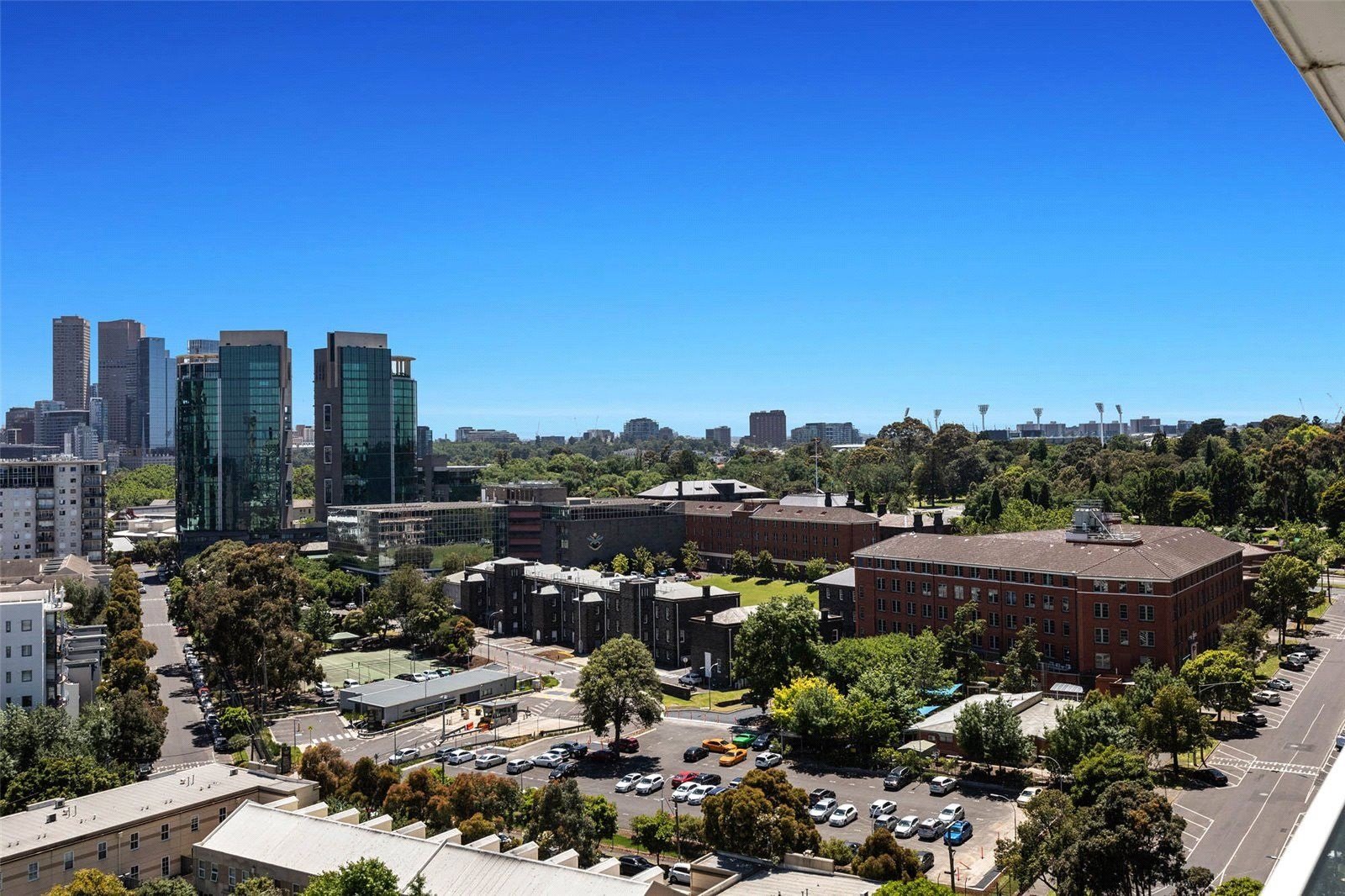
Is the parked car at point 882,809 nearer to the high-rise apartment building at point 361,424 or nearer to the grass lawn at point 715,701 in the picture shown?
the grass lawn at point 715,701

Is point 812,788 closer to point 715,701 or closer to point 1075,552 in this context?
point 715,701

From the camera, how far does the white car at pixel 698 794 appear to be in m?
33.7

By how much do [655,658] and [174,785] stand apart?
92.6 feet

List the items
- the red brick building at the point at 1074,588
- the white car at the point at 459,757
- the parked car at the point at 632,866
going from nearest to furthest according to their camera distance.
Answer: the parked car at the point at 632,866 → the white car at the point at 459,757 → the red brick building at the point at 1074,588

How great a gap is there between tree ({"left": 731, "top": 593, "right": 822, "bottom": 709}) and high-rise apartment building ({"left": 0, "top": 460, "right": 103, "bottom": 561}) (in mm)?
67210

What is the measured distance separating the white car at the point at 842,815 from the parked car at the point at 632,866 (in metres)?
6.17

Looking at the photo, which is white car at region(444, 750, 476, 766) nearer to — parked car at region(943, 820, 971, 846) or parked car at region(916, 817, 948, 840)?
parked car at region(916, 817, 948, 840)

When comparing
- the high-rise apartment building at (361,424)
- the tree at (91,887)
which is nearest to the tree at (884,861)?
the tree at (91,887)

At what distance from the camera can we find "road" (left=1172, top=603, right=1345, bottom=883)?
26797 millimetres

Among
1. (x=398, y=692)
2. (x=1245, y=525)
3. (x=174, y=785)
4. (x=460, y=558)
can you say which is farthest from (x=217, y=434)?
(x=1245, y=525)

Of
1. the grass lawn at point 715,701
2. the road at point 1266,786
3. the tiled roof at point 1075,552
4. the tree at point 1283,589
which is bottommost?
the grass lawn at point 715,701

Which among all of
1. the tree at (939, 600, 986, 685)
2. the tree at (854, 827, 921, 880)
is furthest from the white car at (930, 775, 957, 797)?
the tree at (939, 600, 986, 685)

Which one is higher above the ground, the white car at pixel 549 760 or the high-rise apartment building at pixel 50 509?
the high-rise apartment building at pixel 50 509

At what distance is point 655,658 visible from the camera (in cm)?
5541
